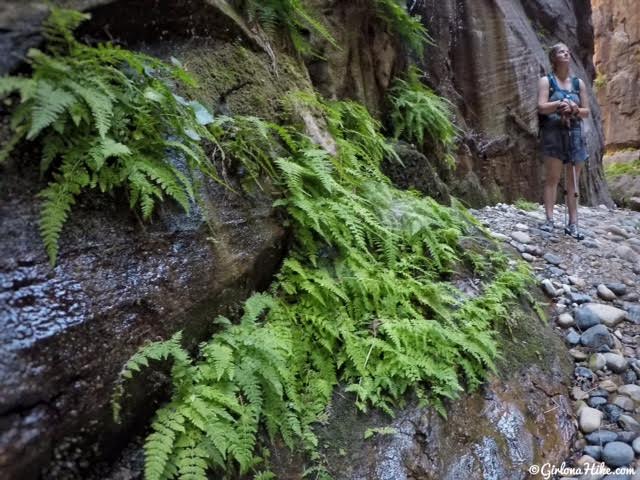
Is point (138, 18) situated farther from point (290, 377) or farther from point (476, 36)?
point (476, 36)

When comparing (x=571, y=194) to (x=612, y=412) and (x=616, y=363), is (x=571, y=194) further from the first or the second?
(x=612, y=412)

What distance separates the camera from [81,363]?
1931 millimetres

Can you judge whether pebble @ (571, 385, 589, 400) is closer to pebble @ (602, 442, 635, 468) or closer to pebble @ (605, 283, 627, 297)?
pebble @ (602, 442, 635, 468)

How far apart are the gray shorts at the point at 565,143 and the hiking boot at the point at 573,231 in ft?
2.70

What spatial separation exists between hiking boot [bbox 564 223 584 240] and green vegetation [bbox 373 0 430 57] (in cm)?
323

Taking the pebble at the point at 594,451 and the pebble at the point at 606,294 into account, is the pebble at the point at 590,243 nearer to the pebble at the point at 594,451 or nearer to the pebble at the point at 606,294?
the pebble at the point at 606,294

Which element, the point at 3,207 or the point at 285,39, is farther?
the point at 285,39

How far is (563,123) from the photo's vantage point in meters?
5.36

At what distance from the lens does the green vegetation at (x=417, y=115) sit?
19.8 feet

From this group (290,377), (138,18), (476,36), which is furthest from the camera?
(476,36)

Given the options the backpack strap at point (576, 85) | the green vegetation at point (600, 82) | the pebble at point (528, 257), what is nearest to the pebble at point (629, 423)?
the pebble at point (528, 257)

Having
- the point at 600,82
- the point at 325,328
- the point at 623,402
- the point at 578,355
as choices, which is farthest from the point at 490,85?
the point at 600,82

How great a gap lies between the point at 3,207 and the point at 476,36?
8496 mm

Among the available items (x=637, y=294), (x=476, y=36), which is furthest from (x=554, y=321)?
(x=476, y=36)
